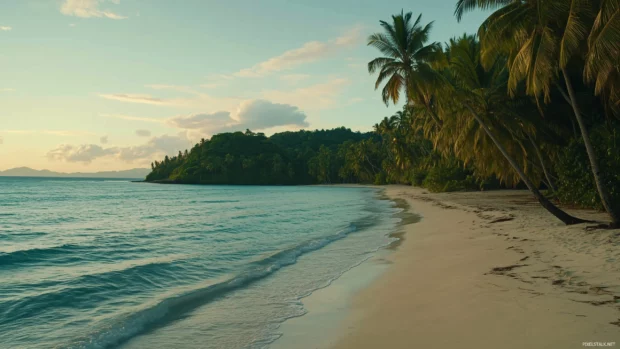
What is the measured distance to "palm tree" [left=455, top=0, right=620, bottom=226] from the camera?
1055cm

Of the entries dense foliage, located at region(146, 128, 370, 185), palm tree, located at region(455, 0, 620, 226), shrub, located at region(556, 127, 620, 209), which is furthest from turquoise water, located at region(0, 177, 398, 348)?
dense foliage, located at region(146, 128, 370, 185)

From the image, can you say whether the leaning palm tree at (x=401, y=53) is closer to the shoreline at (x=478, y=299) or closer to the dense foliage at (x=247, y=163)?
the shoreline at (x=478, y=299)

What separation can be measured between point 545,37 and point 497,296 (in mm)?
8828

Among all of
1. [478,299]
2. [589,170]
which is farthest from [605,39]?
[589,170]

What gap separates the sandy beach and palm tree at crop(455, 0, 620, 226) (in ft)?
13.1

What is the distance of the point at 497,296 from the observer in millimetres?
6207

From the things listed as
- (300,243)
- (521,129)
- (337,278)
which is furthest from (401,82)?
(337,278)

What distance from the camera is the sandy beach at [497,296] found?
15.2ft

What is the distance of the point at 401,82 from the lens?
2642 centimetres

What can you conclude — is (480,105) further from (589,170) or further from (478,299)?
(478,299)

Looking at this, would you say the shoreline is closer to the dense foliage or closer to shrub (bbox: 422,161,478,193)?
shrub (bbox: 422,161,478,193)

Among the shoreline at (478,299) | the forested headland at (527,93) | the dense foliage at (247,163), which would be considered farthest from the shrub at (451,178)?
the dense foliage at (247,163)

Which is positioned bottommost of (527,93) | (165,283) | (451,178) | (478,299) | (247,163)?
(165,283)

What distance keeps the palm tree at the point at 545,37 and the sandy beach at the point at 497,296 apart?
3982 mm
